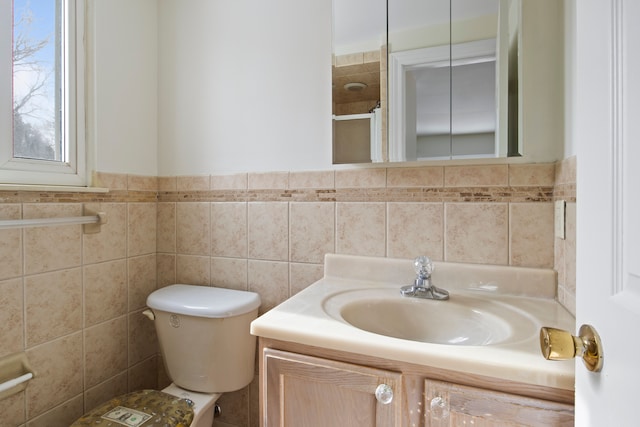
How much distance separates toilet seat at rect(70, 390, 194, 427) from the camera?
1005mm

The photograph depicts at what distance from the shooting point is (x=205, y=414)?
120 cm

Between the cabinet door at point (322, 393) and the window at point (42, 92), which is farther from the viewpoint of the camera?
the window at point (42, 92)

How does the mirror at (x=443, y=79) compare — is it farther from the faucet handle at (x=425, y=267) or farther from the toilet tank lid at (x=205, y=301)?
the toilet tank lid at (x=205, y=301)

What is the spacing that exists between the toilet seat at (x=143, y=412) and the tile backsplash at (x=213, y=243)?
0.22 m

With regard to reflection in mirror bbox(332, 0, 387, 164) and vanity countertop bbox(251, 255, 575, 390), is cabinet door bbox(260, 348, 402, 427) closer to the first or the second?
vanity countertop bbox(251, 255, 575, 390)

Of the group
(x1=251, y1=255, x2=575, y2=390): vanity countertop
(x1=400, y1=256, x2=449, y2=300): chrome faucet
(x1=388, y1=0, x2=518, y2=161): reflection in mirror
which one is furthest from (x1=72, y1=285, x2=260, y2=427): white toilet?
(x1=388, y1=0, x2=518, y2=161): reflection in mirror

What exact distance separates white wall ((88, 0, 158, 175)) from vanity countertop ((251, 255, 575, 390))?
1.00 meters

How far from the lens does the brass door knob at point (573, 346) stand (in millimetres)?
407

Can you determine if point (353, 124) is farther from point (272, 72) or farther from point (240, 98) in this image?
point (240, 98)

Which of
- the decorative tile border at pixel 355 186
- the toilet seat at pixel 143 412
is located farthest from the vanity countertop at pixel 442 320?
the toilet seat at pixel 143 412

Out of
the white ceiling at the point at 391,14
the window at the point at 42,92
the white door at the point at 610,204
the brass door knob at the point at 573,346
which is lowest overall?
the brass door knob at the point at 573,346

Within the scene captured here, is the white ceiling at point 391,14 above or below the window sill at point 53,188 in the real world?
above

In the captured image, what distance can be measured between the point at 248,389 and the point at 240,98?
1.24 meters

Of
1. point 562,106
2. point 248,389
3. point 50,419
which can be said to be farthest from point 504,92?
point 50,419
